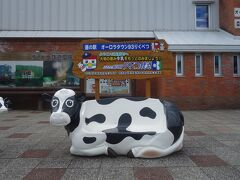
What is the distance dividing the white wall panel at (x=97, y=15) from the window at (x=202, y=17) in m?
0.52

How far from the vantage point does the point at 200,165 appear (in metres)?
6.17

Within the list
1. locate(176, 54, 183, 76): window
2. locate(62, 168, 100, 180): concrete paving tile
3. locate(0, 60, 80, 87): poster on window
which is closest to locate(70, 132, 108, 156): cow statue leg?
locate(62, 168, 100, 180): concrete paving tile

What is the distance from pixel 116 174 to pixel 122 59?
3.63 meters

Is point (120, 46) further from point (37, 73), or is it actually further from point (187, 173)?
point (37, 73)

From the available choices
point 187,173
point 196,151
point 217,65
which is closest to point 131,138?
point 187,173

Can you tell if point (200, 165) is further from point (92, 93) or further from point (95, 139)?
point (92, 93)

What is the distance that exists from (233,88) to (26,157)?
13313mm

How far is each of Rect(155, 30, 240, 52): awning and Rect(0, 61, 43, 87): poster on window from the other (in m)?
7.11

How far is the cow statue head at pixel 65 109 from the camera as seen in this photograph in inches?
252

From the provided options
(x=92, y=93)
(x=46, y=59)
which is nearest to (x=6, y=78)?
(x=46, y=59)

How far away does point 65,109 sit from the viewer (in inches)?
260

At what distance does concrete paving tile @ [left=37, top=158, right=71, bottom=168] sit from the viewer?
6180 millimetres

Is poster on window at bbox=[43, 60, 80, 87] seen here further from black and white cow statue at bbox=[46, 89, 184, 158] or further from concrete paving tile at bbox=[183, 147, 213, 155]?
concrete paving tile at bbox=[183, 147, 213, 155]

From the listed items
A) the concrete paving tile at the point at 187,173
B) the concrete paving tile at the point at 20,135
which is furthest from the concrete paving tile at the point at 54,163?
the concrete paving tile at the point at 20,135
